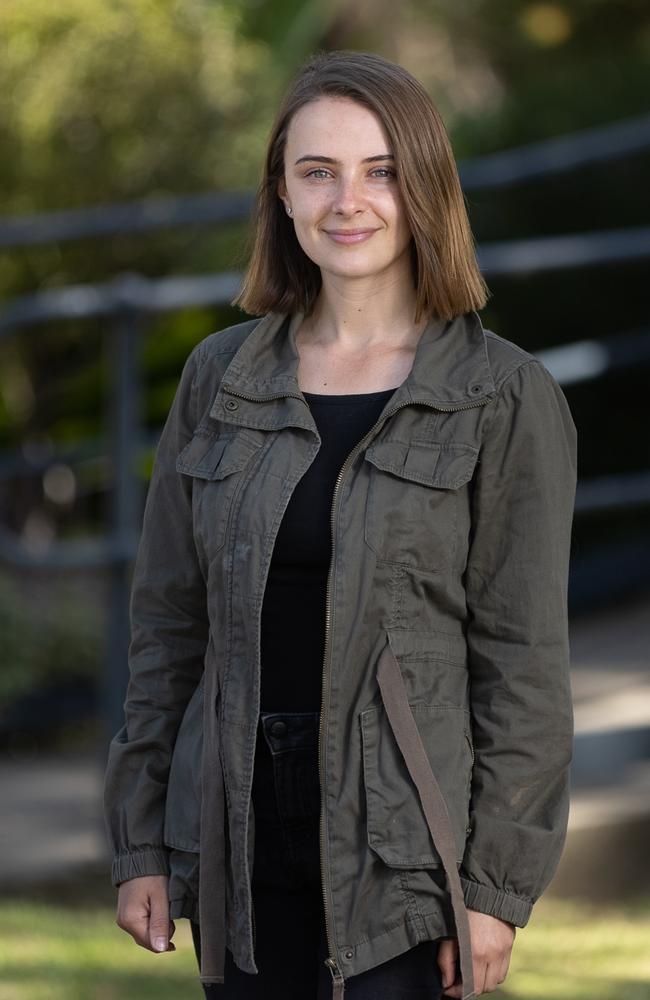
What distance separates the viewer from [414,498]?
2170 mm

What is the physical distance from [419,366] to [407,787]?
21.3 inches

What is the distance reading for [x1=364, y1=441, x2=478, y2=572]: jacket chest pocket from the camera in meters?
2.16

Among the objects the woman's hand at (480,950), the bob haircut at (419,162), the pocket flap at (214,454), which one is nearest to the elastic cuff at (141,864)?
the woman's hand at (480,950)

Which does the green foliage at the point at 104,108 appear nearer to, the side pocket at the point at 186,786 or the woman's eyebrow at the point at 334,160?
the woman's eyebrow at the point at 334,160

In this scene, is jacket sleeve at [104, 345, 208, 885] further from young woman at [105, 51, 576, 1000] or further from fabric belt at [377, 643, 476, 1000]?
fabric belt at [377, 643, 476, 1000]

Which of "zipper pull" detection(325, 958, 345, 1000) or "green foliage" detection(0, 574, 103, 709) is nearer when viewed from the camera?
"zipper pull" detection(325, 958, 345, 1000)

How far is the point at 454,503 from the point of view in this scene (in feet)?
7.20

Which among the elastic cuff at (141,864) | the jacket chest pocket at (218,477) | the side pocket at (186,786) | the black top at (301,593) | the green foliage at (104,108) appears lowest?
the elastic cuff at (141,864)

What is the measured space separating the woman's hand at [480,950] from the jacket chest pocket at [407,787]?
9cm

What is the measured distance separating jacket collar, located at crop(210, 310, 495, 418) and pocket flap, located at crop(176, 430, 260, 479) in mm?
45

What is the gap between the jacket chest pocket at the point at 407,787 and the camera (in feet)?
7.00

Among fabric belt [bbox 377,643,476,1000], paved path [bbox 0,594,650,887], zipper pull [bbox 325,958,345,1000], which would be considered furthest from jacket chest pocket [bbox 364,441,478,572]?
paved path [bbox 0,594,650,887]

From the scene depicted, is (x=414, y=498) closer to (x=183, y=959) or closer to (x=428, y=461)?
(x=428, y=461)

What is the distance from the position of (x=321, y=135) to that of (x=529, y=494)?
0.55m
